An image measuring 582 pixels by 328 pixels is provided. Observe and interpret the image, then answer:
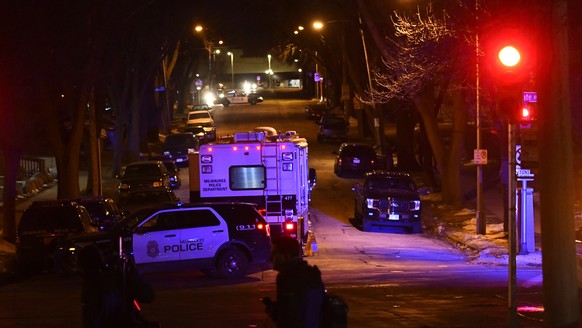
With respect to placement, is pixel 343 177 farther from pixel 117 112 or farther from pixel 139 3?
pixel 139 3

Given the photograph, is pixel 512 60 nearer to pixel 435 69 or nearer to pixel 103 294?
pixel 103 294

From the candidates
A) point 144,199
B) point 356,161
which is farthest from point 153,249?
point 356,161

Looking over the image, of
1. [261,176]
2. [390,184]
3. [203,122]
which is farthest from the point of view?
[203,122]

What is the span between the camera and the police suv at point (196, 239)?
712 inches

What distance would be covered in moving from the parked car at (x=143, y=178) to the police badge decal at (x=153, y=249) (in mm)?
14687

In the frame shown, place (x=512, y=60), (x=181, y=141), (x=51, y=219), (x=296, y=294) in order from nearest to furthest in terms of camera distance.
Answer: (x=296, y=294)
(x=512, y=60)
(x=51, y=219)
(x=181, y=141)

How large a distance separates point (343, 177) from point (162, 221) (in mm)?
25742

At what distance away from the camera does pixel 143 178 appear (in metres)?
34.2

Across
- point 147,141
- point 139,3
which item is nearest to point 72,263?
point 139,3

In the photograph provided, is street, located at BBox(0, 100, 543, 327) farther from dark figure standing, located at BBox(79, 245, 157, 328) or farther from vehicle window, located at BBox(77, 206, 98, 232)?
vehicle window, located at BBox(77, 206, 98, 232)

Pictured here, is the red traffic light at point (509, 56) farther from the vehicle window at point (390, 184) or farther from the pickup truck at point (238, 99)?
the pickup truck at point (238, 99)

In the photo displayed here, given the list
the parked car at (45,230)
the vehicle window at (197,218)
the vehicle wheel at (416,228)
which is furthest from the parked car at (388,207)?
the vehicle window at (197,218)

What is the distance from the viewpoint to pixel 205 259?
1822 cm

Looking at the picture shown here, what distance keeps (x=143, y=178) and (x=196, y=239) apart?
1647cm
